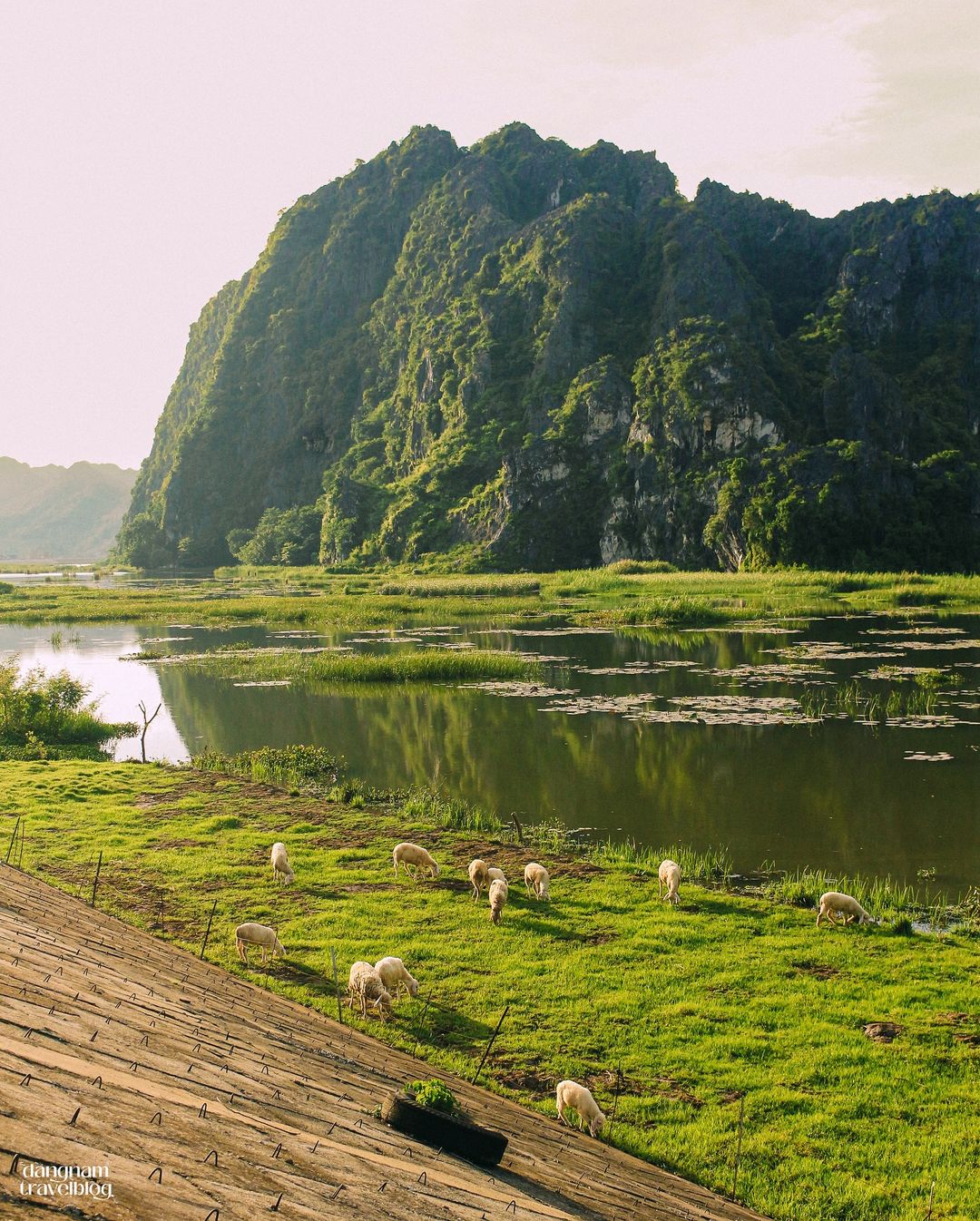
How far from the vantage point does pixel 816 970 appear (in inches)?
486

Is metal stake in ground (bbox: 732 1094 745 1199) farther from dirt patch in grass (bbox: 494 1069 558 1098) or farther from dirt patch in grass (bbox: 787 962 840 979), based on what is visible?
dirt patch in grass (bbox: 787 962 840 979)

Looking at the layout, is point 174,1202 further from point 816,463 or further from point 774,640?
point 816,463

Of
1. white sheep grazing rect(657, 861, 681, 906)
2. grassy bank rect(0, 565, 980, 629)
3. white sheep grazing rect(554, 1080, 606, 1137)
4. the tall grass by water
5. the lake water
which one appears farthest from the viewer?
grassy bank rect(0, 565, 980, 629)

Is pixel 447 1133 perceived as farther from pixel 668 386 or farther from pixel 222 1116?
pixel 668 386

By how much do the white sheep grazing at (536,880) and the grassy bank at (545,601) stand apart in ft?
148

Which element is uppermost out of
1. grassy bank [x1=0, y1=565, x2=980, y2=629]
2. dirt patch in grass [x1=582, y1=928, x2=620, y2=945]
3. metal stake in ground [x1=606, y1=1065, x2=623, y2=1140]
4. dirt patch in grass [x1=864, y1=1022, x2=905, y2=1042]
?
grassy bank [x1=0, y1=565, x2=980, y2=629]

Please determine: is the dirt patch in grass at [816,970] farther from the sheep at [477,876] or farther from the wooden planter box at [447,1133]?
the wooden planter box at [447,1133]

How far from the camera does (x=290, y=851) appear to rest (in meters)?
17.5

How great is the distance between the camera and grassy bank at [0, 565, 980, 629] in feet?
209

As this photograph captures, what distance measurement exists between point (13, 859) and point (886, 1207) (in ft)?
50.1

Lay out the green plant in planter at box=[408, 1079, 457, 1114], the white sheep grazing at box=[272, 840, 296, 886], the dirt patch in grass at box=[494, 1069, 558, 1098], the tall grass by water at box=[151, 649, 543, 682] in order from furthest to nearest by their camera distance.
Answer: the tall grass by water at box=[151, 649, 543, 682], the white sheep grazing at box=[272, 840, 296, 886], the dirt patch in grass at box=[494, 1069, 558, 1098], the green plant in planter at box=[408, 1079, 457, 1114]

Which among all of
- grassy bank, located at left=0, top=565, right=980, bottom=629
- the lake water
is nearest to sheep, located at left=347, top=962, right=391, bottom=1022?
the lake water

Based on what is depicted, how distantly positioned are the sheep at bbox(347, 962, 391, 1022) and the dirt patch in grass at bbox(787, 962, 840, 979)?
18.6 feet

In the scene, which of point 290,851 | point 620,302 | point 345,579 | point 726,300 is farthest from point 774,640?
point 620,302
